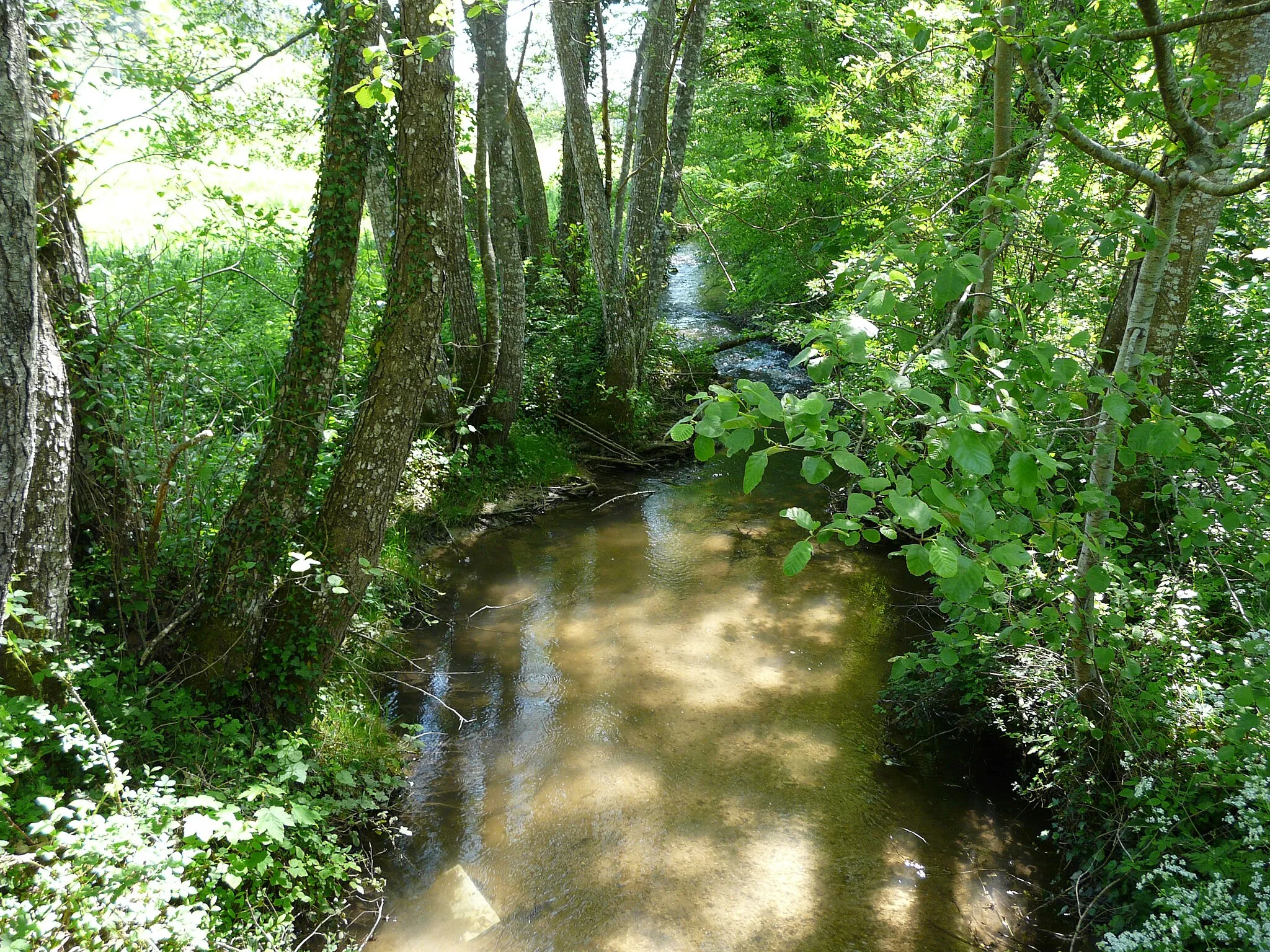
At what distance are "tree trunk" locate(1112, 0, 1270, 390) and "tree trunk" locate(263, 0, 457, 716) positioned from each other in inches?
162

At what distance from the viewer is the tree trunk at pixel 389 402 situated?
163 inches

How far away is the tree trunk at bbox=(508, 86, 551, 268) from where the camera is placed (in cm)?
1221

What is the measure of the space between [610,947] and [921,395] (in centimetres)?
312

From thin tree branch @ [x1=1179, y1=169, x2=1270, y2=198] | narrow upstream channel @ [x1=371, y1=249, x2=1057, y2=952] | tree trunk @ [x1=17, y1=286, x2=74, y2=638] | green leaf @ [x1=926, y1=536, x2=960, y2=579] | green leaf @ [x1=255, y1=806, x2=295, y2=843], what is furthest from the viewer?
narrow upstream channel @ [x1=371, y1=249, x2=1057, y2=952]

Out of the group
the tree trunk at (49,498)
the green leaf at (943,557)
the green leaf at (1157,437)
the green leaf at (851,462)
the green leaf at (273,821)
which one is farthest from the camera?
the tree trunk at (49,498)

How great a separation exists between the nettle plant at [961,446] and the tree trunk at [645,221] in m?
6.86

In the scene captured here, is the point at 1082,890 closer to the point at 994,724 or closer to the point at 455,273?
the point at 994,724

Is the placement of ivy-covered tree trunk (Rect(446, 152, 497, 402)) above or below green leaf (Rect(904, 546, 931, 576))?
above

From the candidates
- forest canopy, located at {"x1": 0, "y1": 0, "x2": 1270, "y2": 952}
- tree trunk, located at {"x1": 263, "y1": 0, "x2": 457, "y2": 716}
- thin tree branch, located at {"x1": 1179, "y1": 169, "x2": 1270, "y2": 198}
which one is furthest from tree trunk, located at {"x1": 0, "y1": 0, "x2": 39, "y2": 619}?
thin tree branch, located at {"x1": 1179, "y1": 169, "x2": 1270, "y2": 198}

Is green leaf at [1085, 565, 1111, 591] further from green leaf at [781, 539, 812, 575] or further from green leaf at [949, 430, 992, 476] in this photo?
green leaf at [781, 539, 812, 575]

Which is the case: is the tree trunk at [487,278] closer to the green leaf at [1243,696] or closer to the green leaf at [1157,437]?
the green leaf at [1157,437]

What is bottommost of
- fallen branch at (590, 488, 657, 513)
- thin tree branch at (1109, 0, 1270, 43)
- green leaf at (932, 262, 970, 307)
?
fallen branch at (590, 488, 657, 513)

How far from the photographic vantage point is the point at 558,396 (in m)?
10.0

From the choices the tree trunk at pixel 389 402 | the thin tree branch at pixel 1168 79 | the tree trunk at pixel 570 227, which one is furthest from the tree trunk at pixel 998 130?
the tree trunk at pixel 570 227
